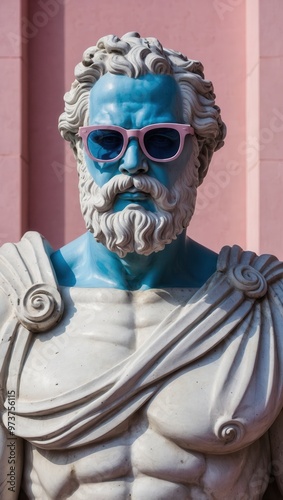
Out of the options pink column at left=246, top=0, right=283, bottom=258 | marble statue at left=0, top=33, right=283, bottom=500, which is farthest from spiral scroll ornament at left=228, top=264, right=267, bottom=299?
pink column at left=246, top=0, right=283, bottom=258

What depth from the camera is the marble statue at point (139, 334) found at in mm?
4887

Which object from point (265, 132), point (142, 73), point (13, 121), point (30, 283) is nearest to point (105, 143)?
point (142, 73)

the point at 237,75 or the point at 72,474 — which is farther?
the point at 237,75

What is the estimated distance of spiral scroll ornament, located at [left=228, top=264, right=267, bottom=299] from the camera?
5.12m

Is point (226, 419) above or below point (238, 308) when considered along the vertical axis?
below

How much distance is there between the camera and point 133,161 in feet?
16.1

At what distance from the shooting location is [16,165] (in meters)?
7.92

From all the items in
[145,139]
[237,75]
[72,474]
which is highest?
[237,75]

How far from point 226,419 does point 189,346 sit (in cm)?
25

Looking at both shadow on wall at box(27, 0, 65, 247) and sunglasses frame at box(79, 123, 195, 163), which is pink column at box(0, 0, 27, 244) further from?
sunglasses frame at box(79, 123, 195, 163)

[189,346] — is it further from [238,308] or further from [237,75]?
[237,75]

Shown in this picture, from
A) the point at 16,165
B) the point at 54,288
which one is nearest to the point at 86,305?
the point at 54,288

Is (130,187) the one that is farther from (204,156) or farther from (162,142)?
(204,156)

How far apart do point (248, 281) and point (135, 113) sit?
24.8 inches
